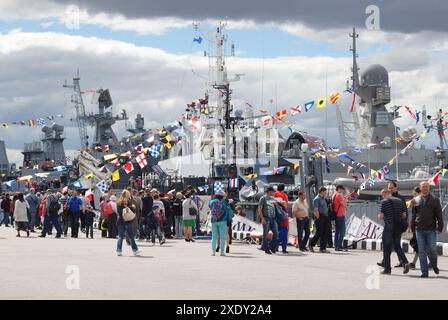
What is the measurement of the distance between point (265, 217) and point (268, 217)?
0.07m

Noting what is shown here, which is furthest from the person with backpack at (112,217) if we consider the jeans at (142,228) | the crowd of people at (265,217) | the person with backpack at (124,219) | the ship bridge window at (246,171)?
the ship bridge window at (246,171)

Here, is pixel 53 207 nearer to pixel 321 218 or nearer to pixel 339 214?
pixel 321 218

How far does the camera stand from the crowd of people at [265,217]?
545 inches

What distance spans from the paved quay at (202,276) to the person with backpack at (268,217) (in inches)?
14.3

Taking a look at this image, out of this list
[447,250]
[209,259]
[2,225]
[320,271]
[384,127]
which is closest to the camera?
[320,271]

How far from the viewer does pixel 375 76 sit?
6819cm

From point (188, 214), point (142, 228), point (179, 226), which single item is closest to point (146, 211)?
point (142, 228)

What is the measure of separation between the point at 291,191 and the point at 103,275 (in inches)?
994

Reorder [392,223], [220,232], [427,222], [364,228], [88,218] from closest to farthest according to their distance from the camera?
[427,222] < [392,223] < [220,232] < [364,228] < [88,218]

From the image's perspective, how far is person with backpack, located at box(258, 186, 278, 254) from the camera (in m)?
18.8

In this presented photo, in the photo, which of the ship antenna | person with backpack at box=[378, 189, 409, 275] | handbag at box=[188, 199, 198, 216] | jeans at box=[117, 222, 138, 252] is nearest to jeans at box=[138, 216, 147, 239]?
handbag at box=[188, 199, 198, 216]
